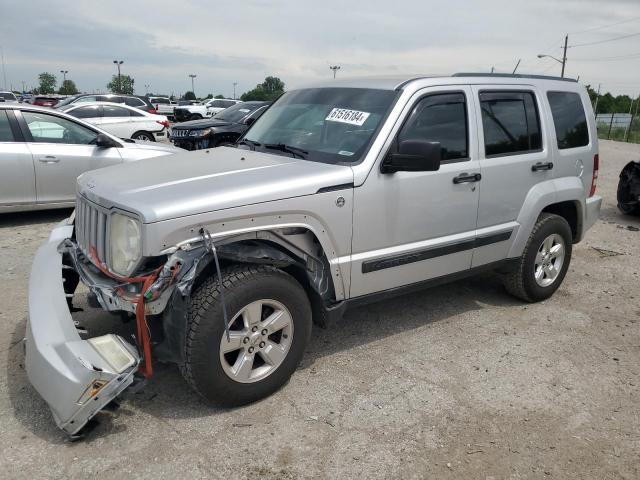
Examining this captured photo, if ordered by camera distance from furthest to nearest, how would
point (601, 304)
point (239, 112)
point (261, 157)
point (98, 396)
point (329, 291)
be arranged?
point (239, 112), point (601, 304), point (261, 157), point (329, 291), point (98, 396)

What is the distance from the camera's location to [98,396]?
8.71 feet

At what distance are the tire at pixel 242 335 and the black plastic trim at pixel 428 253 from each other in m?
0.59

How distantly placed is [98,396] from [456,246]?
2650 millimetres

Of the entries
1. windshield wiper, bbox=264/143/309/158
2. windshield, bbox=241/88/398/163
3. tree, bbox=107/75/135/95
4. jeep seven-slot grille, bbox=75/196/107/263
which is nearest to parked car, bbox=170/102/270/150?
windshield, bbox=241/88/398/163

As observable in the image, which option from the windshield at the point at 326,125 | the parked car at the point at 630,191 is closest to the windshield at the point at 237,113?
the parked car at the point at 630,191

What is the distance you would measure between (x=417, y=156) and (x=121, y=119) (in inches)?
484

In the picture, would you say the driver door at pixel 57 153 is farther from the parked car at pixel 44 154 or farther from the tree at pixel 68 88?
the tree at pixel 68 88

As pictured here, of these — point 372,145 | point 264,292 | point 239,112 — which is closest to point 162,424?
point 264,292

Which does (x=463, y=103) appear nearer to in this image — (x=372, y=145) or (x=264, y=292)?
(x=372, y=145)

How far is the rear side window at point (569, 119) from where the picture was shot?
15.6 feet

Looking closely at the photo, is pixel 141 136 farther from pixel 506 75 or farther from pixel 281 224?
pixel 281 224

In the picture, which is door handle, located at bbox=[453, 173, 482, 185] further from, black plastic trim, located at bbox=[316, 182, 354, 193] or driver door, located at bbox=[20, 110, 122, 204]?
driver door, located at bbox=[20, 110, 122, 204]

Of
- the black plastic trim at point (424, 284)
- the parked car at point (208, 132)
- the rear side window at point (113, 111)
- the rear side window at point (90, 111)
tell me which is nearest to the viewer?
the black plastic trim at point (424, 284)

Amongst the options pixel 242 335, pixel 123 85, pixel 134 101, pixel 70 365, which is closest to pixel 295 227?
pixel 242 335
